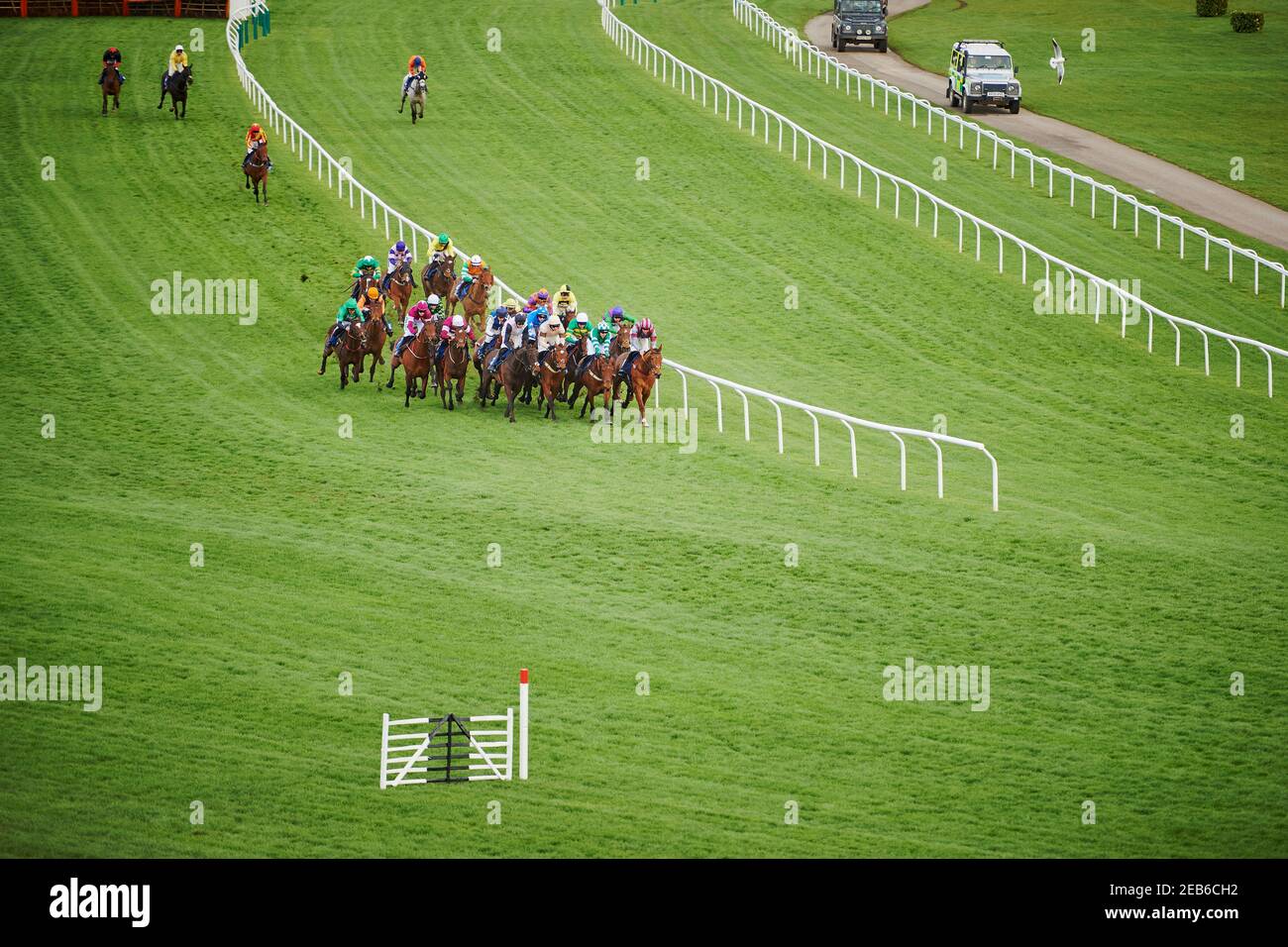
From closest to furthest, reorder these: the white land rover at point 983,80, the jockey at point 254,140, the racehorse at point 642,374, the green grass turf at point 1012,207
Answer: the racehorse at point 642,374 < the green grass turf at point 1012,207 < the jockey at point 254,140 < the white land rover at point 983,80

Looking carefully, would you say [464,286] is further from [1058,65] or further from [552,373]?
[1058,65]

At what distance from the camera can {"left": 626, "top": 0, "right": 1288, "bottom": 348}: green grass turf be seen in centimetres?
3550

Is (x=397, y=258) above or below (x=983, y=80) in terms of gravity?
below

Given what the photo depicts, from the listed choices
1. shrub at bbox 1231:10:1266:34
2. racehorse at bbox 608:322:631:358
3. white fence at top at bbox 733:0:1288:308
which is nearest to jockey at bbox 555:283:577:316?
racehorse at bbox 608:322:631:358

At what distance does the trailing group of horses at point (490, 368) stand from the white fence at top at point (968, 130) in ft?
49.4

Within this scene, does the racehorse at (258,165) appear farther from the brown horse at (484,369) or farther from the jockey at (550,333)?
the jockey at (550,333)

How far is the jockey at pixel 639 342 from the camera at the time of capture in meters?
26.2

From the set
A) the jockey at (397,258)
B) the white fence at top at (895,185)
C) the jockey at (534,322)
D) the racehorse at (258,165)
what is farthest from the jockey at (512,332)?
the racehorse at (258,165)

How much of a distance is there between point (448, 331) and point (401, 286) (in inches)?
174

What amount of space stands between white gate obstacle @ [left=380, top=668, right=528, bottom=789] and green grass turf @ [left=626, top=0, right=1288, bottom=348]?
71.5 feet

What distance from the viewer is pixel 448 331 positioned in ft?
89.6

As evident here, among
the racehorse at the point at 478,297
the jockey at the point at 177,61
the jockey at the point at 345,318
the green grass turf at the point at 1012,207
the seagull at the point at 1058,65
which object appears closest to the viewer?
the jockey at the point at 345,318

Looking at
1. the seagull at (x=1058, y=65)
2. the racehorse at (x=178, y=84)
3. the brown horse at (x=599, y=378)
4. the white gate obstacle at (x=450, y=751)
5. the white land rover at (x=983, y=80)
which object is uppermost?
the seagull at (x=1058, y=65)

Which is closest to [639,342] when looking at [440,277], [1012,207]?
[440,277]
